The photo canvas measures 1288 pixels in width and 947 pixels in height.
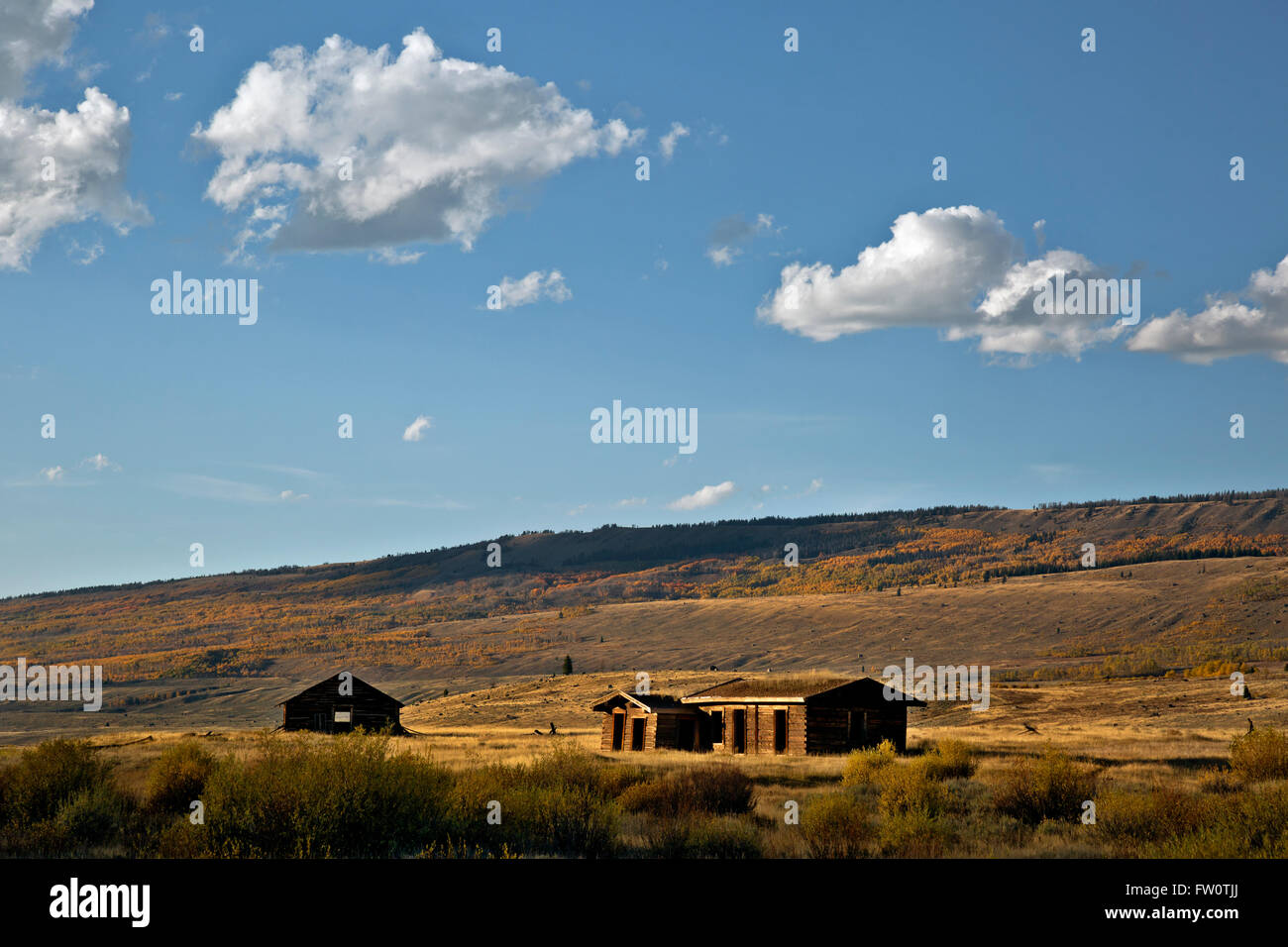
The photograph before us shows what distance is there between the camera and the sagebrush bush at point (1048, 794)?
58.7 feet

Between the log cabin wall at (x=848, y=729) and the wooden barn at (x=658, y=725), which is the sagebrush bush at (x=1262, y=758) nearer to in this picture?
the log cabin wall at (x=848, y=729)

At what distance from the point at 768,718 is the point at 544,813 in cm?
2489

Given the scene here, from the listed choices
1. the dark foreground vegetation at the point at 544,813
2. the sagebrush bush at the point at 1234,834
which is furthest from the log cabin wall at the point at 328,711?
the sagebrush bush at the point at 1234,834

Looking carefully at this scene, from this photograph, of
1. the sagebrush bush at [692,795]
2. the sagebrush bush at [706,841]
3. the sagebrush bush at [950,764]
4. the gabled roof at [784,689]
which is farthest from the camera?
the gabled roof at [784,689]

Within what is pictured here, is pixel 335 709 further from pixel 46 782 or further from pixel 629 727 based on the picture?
pixel 46 782

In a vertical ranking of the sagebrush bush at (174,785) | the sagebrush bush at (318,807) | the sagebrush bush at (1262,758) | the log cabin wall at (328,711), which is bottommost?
the log cabin wall at (328,711)

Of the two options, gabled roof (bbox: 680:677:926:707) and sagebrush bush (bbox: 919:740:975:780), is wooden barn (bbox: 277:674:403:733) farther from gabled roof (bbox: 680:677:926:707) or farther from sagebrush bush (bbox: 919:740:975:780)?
sagebrush bush (bbox: 919:740:975:780)

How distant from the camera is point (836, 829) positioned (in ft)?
50.2

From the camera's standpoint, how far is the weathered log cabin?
1467 inches

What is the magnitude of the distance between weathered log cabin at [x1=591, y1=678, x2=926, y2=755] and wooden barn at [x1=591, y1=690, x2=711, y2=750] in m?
0.04

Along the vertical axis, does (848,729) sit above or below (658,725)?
above

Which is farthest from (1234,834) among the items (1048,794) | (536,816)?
(536,816)
